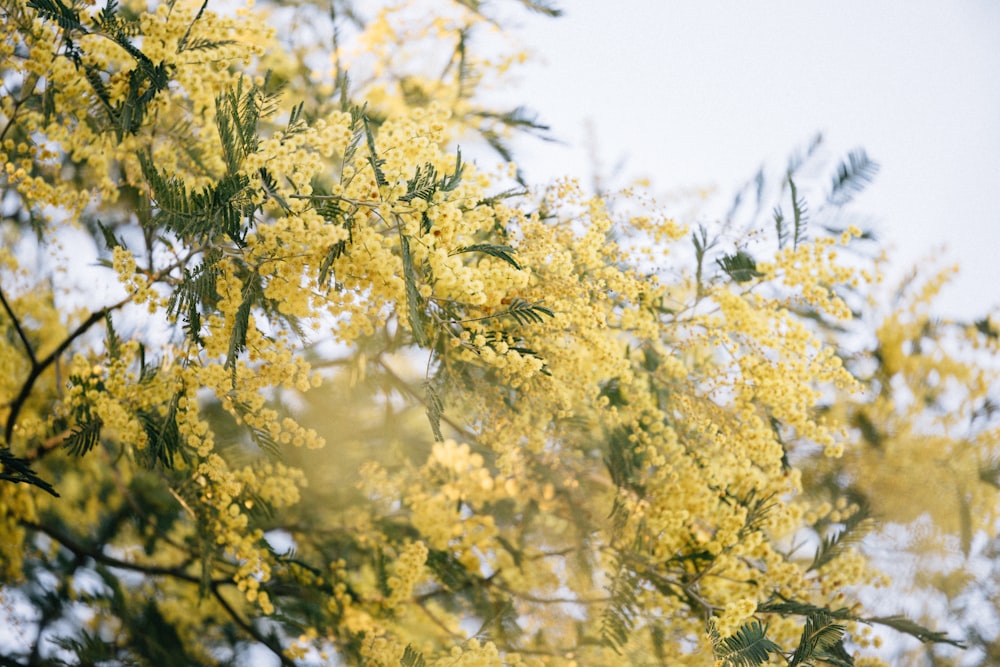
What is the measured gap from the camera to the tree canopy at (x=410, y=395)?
5.49ft

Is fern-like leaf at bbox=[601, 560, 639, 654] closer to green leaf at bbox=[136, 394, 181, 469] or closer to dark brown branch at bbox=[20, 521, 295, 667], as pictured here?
dark brown branch at bbox=[20, 521, 295, 667]

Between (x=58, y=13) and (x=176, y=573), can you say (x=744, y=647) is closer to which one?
(x=176, y=573)

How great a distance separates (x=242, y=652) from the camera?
10.1 ft

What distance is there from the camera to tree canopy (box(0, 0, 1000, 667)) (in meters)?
1.67

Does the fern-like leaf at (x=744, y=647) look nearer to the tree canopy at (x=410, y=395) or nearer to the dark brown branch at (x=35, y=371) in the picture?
the tree canopy at (x=410, y=395)

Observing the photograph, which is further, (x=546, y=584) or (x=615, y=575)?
(x=546, y=584)

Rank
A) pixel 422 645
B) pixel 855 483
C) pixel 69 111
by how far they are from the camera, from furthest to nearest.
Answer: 1. pixel 855 483
2. pixel 422 645
3. pixel 69 111

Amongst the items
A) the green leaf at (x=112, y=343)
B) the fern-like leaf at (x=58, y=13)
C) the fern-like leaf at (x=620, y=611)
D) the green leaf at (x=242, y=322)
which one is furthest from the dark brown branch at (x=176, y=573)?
the fern-like leaf at (x=58, y=13)

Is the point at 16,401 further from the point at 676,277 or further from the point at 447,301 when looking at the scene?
the point at 676,277

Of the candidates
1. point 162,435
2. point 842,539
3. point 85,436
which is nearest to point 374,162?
point 162,435

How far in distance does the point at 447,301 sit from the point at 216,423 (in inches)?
39.1

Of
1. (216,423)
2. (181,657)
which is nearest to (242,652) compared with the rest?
(181,657)

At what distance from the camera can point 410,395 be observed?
8.72 feet

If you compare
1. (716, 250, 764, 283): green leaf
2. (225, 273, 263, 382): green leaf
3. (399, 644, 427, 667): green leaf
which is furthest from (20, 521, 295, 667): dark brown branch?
(716, 250, 764, 283): green leaf
